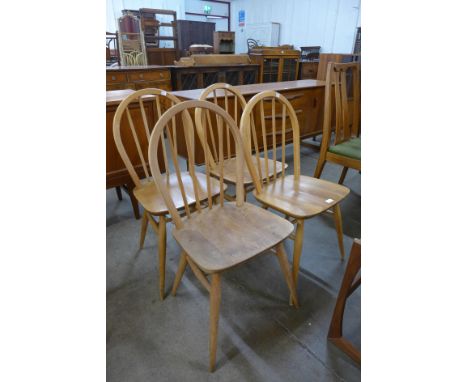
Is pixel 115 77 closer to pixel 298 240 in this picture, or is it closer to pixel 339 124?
pixel 339 124

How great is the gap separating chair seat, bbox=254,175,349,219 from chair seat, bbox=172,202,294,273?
0.36 feet

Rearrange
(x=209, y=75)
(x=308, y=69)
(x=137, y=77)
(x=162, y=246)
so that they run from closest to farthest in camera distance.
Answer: (x=162, y=246), (x=137, y=77), (x=209, y=75), (x=308, y=69)

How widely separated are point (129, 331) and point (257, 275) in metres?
0.67

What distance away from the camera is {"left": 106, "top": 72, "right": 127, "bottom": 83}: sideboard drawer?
3.33 meters

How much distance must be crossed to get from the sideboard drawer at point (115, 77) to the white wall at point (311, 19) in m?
4.67

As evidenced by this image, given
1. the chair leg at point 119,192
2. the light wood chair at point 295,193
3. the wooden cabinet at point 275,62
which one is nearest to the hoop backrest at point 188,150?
the light wood chair at point 295,193

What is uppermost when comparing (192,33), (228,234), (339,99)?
(192,33)

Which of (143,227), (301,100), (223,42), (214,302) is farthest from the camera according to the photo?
(223,42)

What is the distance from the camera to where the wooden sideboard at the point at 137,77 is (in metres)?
3.38

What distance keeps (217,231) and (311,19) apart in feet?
22.5

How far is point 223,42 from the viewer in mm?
5676

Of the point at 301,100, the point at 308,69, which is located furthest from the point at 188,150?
the point at 308,69

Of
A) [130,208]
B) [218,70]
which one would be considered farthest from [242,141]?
[218,70]

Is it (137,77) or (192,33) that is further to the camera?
(192,33)
